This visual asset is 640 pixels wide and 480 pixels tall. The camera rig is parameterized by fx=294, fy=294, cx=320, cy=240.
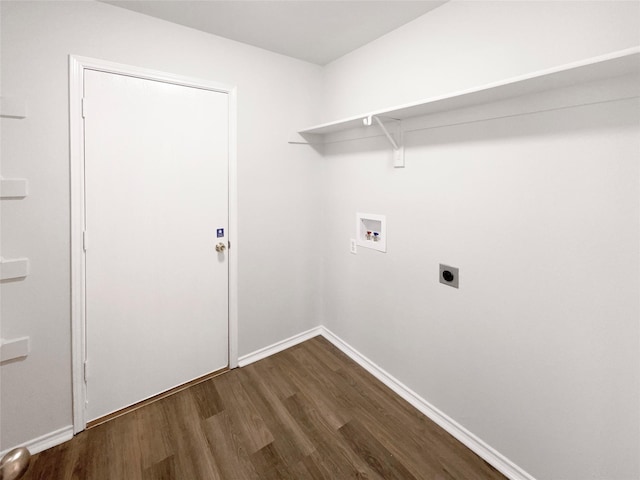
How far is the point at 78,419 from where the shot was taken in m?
1.72

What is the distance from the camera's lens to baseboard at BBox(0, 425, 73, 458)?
1606 mm

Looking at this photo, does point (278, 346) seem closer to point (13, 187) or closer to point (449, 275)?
point (449, 275)

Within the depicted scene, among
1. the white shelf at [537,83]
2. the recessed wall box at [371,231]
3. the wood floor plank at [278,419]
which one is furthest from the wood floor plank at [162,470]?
the white shelf at [537,83]

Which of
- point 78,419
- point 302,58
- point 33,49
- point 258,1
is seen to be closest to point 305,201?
point 302,58

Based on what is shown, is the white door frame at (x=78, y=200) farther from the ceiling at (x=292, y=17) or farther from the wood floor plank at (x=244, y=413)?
the wood floor plank at (x=244, y=413)

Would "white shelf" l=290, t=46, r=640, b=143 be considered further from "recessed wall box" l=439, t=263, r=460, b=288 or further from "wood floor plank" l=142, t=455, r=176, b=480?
"wood floor plank" l=142, t=455, r=176, b=480

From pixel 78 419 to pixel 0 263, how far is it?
3.23ft

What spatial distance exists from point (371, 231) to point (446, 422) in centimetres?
133

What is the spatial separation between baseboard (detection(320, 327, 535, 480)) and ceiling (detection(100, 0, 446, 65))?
239 cm

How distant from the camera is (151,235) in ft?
6.26

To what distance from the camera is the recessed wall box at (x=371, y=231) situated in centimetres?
214

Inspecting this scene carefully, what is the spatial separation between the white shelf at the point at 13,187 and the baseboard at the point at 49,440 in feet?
4.35

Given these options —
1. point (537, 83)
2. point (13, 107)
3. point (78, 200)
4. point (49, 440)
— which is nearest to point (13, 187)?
point (78, 200)

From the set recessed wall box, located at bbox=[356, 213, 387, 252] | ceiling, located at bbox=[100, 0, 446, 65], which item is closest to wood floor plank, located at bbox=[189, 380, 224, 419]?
recessed wall box, located at bbox=[356, 213, 387, 252]
